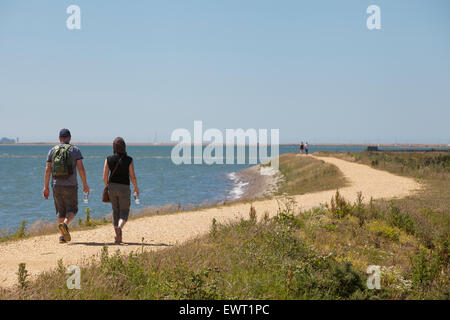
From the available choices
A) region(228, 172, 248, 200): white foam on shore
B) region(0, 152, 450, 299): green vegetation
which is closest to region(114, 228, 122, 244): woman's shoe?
region(0, 152, 450, 299): green vegetation

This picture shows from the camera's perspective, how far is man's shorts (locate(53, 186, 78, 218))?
8.20 m

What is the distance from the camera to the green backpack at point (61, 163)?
7.99 m

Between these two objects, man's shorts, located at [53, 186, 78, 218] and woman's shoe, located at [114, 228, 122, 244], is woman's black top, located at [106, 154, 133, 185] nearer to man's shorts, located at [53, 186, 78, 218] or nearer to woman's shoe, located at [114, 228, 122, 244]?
man's shorts, located at [53, 186, 78, 218]

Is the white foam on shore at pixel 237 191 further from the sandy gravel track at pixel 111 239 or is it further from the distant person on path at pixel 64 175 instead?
the distant person on path at pixel 64 175

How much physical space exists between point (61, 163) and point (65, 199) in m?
0.89

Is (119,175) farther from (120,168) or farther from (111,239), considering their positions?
(111,239)

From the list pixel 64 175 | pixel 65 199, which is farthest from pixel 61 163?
pixel 65 199

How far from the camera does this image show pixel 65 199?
27.1 feet

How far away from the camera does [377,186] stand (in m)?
20.1
